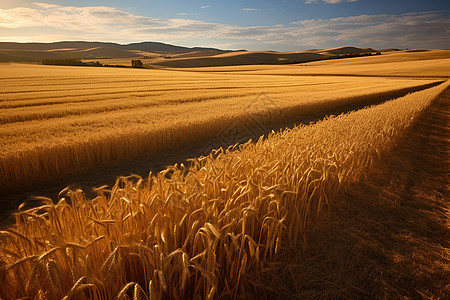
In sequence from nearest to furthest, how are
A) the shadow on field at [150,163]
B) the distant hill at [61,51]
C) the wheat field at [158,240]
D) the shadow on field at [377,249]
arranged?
the wheat field at [158,240] → the shadow on field at [377,249] → the shadow on field at [150,163] → the distant hill at [61,51]

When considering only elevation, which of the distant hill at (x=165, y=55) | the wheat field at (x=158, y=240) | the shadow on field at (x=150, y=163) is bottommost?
the shadow on field at (x=150, y=163)

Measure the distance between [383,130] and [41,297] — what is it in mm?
5832

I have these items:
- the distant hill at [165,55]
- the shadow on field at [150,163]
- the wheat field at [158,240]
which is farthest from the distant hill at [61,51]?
the wheat field at [158,240]

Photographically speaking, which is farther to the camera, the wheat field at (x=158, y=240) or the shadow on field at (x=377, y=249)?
the shadow on field at (x=377, y=249)

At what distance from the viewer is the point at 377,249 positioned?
2.22 meters

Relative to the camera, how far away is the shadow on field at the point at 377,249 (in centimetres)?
178

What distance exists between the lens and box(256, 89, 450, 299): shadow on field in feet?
5.83

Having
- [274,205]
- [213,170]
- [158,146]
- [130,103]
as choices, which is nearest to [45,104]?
[130,103]

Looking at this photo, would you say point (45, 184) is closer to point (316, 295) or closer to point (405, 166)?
point (316, 295)

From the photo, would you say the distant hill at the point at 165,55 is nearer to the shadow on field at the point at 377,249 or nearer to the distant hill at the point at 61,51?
the distant hill at the point at 61,51

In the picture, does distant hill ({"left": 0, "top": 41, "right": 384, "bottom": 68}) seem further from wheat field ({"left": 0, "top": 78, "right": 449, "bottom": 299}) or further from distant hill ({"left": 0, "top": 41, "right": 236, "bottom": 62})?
wheat field ({"left": 0, "top": 78, "right": 449, "bottom": 299})

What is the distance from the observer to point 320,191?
102 inches

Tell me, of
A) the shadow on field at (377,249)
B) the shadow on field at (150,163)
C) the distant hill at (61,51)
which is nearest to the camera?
the shadow on field at (377,249)

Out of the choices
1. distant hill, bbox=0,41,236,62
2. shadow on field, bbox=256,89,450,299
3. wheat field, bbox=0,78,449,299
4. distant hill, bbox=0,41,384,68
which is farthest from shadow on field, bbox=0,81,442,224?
distant hill, bbox=0,41,236,62
